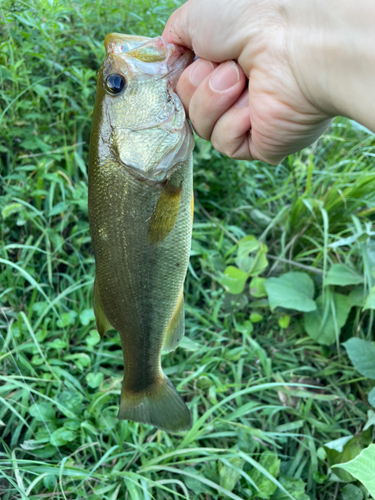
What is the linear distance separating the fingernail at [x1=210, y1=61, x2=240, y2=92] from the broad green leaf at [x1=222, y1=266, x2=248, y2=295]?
1309mm

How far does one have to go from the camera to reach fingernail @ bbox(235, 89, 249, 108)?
4.56 feet

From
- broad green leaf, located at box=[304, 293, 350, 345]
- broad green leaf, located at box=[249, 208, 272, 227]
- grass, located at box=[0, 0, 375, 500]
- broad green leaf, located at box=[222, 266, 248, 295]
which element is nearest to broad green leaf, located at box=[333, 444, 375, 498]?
grass, located at box=[0, 0, 375, 500]

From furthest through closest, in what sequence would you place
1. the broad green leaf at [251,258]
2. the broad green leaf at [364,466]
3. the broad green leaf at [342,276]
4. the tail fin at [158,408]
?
the broad green leaf at [251,258], the broad green leaf at [342,276], the tail fin at [158,408], the broad green leaf at [364,466]

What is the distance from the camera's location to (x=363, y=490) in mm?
1821

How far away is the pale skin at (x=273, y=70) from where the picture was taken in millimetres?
937

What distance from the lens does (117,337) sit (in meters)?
2.19

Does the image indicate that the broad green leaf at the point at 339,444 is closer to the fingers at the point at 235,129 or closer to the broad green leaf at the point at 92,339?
the broad green leaf at the point at 92,339

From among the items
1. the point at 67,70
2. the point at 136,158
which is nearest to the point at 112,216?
the point at 136,158

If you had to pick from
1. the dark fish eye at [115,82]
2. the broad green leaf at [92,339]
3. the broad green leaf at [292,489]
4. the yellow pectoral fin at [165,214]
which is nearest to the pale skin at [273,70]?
the dark fish eye at [115,82]

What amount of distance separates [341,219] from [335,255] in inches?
11.0

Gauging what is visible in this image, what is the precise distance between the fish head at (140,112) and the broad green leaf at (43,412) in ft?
4.44

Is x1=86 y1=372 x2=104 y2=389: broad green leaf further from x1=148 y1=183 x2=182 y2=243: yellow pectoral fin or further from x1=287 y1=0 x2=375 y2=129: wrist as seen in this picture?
x1=287 y1=0 x2=375 y2=129: wrist

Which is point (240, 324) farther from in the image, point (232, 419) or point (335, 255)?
point (335, 255)

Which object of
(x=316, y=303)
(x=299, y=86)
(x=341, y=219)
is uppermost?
(x=299, y=86)
